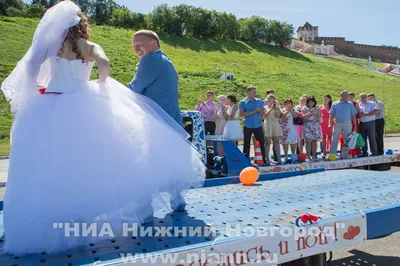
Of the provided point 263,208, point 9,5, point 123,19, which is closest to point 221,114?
point 263,208

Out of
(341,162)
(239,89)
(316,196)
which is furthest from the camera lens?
(239,89)

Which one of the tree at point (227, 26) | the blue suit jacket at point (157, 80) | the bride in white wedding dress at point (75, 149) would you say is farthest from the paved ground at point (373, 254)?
the tree at point (227, 26)

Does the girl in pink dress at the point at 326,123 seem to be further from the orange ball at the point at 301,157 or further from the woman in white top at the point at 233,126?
the woman in white top at the point at 233,126

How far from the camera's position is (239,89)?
38031 mm

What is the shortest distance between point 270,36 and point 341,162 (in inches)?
3188

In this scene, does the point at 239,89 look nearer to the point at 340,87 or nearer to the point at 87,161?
the point at 340,87

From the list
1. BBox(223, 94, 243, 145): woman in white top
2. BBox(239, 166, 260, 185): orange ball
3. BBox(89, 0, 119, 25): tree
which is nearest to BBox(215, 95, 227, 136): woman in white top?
BBox(223, 94, 243, 145): woman in white top

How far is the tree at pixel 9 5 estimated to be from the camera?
68000 mm

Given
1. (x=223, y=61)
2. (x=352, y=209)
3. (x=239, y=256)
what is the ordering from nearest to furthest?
(x=239, y=256), (x=352, y=209), (x=223, y=61)

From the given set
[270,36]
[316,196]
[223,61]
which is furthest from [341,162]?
[270,36]

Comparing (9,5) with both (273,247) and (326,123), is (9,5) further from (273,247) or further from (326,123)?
(273,247)

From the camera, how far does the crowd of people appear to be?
9.32 meters

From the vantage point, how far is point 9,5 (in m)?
71.0

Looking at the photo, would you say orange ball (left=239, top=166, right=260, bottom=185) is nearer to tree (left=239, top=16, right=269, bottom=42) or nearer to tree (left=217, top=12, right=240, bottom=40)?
tree (left=217, top=12, right=240, bottom=40)
